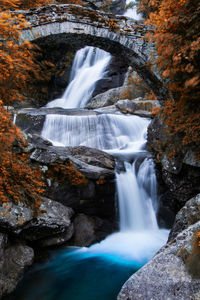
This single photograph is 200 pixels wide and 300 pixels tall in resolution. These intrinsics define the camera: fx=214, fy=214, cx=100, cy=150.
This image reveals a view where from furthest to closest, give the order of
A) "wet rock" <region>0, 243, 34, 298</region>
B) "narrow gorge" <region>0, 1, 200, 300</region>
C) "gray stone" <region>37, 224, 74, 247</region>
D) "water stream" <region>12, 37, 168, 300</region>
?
1. "gray stone" <region>37, 224, 74, 247</region>
2. "water stream" <region>12, 37, 168, 300</region>
3. "wet rock" <region>0, 243, 34, 298</region>
4. "narrow gorge" <region>0, 1, 200, 300</region>

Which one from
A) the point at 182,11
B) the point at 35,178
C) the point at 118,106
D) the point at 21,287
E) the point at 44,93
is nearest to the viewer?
the point at 21,287

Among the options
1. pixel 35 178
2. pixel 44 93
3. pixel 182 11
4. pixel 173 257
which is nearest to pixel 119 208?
pixel 35 178

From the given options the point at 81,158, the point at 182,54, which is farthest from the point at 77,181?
the point at 182,54

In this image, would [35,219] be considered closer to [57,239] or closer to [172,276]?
[57,239]

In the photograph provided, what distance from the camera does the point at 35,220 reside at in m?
4.17

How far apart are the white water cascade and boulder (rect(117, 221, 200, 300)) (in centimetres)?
Answer: 255

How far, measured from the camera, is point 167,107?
5.24 meters

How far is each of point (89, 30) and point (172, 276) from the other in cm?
646

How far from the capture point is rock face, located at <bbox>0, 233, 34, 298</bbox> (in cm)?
352

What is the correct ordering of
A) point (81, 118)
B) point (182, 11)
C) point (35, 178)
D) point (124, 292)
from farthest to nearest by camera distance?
point (81, 118) < point (35, 178) < point (182, 11) < point (124, 292)

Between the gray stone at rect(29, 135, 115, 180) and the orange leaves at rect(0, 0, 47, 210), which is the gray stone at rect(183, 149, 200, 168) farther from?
the orange leaves at rect(0, 0, 47, 210)

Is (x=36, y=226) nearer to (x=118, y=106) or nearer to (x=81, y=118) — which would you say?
(x=81, y=118)

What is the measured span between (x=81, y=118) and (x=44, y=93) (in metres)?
9.31

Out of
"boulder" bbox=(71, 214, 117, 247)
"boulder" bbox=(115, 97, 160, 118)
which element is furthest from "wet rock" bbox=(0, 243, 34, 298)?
"boulder" bbox=(115, 97, 160, 118)
